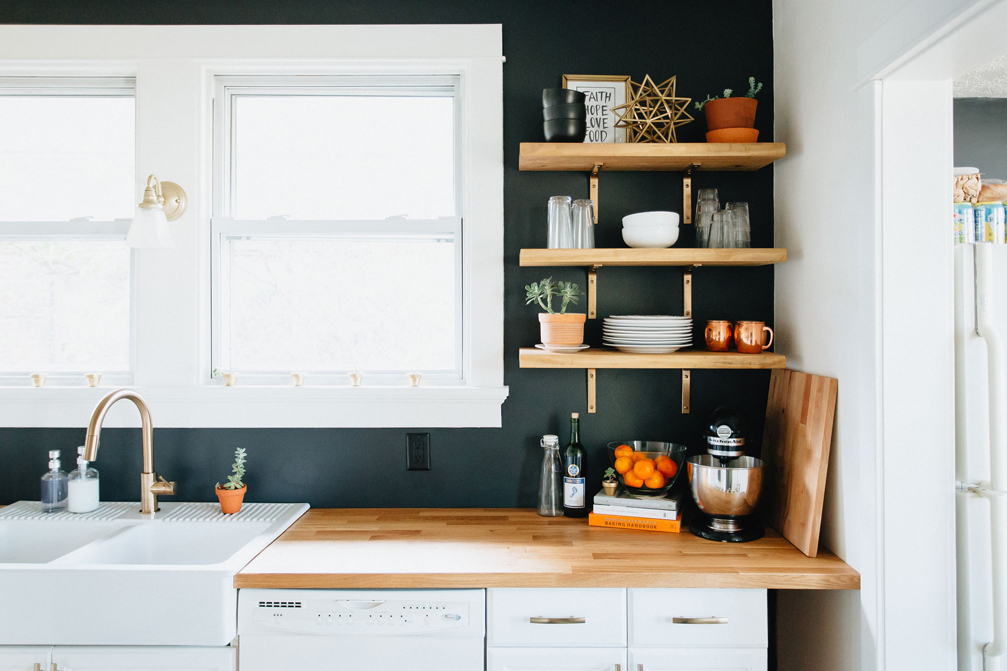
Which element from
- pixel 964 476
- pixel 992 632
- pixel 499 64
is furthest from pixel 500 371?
pixel 992 632

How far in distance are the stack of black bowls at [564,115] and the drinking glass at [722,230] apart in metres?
0.48

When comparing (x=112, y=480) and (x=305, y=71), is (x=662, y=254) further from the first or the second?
(x=112, y=480)

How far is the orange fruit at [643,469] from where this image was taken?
1746 mm

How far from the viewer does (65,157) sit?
203 cm

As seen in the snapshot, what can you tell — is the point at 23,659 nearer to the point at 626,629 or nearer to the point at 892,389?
the point at 626,629

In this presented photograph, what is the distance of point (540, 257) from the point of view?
68.7 inches

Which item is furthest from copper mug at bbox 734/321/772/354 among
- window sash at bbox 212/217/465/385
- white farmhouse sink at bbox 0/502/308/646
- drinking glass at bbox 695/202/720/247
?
white farmhouse sink at bbox 0/502/308/646

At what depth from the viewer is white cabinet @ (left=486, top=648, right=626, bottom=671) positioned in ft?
4.77

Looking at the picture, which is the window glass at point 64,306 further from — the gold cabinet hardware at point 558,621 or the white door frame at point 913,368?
the white door frame at point 913,368

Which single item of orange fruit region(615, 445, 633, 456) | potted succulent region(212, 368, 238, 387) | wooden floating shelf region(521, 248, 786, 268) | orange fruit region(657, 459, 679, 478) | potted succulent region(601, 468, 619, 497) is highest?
wooden floating shelf region(521, 248, 786, 268)

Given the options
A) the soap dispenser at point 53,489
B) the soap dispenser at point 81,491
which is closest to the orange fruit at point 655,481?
the soap dispenser at point 81,491

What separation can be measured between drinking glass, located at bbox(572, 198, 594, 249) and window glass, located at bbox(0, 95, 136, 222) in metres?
1.50

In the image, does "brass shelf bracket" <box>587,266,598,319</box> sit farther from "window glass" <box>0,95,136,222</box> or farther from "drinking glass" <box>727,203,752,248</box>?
"window glass" <box>0,95,136,222</box>

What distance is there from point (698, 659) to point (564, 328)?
926mm
